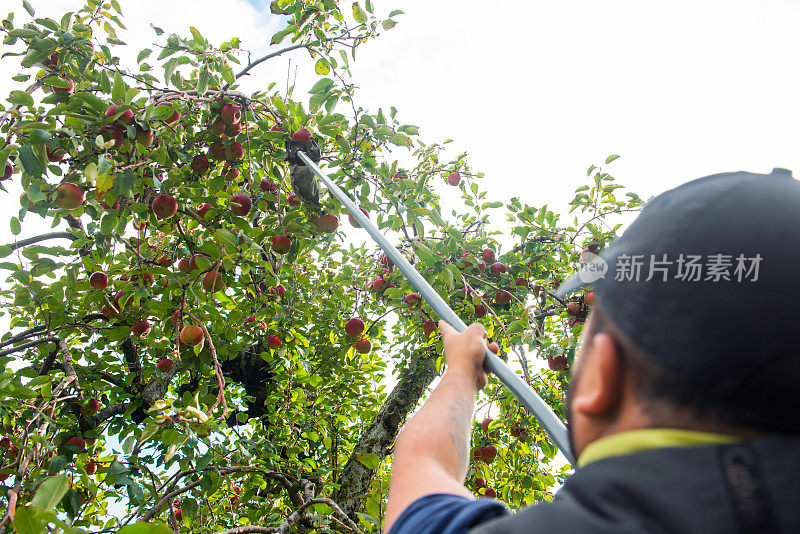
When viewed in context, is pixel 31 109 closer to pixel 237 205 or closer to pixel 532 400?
pixel 237 205

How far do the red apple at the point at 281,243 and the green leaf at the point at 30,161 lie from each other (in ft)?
3.49

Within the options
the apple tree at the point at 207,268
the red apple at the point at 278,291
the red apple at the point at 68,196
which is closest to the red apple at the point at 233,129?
the apple tree at the point at 207,268

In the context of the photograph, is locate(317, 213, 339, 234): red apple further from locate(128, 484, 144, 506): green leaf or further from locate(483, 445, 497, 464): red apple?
locate(483, 445, 497, 464): red apple

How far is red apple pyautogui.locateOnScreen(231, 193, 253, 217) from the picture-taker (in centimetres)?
238

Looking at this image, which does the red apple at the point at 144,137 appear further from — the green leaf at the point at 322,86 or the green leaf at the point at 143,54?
the green leaf at the point at 143,54

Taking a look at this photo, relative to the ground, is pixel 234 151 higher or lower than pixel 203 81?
lower

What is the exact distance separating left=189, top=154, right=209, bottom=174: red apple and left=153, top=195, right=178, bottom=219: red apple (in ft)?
1.22

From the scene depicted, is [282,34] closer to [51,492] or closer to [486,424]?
[51,492]

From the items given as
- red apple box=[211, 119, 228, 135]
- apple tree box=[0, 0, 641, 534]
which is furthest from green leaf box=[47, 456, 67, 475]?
red apple box=[211, 119, 228, 135]

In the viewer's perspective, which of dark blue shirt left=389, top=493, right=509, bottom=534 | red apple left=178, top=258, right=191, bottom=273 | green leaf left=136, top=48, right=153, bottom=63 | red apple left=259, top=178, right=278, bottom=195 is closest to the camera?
dark blue shirt left=389, top=493, right=509, bottom=534

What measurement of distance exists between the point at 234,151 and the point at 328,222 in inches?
27.1

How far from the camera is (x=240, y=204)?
7.80 feet

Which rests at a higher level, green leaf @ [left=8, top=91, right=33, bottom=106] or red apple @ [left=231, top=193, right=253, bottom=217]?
green leaf @ [left=8, top=91, right=33, bottom=106]

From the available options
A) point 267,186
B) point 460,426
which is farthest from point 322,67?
point 460,426
